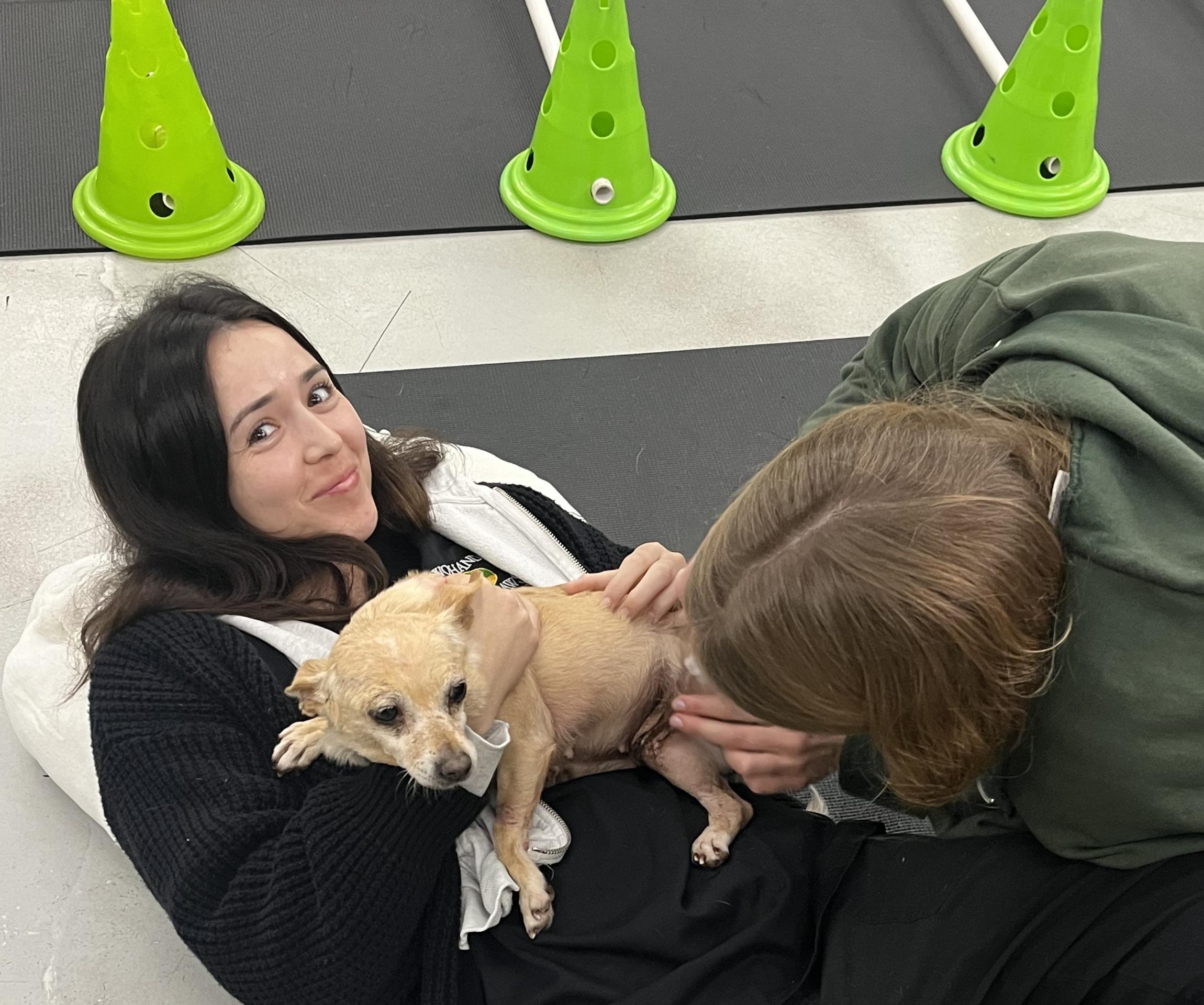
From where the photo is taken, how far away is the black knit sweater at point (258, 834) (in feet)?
4.59

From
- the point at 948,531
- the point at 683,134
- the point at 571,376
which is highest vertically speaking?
the point at 948,531

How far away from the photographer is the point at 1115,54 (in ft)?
12.6

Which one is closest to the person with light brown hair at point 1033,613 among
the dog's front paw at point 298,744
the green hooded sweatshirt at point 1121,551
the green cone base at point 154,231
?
the green hooded sweatshirt at point 1121,551

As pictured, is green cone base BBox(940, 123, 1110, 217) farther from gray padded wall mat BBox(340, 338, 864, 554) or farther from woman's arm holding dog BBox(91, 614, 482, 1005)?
woman's arm holding dog BBox(91, 614, 482, 1005)

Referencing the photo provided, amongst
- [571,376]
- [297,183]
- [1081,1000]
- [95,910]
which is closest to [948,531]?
→ [1081,1000]

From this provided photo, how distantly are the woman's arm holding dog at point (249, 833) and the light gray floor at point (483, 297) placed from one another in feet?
2.31

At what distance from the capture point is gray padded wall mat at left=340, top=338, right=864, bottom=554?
2555 mm

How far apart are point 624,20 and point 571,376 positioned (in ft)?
3.09

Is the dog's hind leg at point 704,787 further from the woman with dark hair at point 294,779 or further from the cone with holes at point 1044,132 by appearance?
the cone with holes at point 1044,132

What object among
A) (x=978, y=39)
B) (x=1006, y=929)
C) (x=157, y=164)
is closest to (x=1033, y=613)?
(x=1006, y=929)

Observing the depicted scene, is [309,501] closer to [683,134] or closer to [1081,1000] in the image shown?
[1081,1000]

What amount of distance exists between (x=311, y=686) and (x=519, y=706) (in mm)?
296

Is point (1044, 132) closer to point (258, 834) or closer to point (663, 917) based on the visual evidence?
point (663, 917)

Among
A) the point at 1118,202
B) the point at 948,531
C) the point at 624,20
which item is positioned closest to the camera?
the point at 948,531
